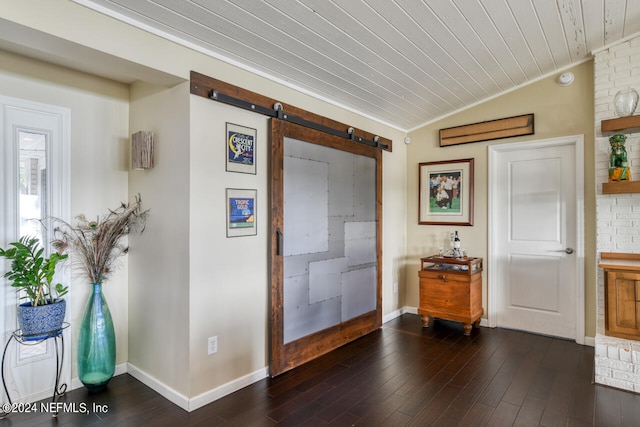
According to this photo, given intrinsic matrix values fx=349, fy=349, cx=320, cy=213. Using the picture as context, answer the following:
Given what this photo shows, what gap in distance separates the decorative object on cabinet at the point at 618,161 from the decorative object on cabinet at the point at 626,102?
0.68 ft

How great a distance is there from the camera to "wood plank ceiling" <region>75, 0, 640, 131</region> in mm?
2162

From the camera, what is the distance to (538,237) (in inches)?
153

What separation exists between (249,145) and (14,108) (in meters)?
1.60

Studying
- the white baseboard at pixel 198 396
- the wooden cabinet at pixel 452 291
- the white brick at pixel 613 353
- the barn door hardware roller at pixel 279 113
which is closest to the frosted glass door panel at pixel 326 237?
the barn door hardware roller at pixel 279 113

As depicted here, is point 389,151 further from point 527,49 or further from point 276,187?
point 276,187

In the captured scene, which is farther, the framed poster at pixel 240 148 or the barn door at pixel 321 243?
the barn door at pixel 321 243

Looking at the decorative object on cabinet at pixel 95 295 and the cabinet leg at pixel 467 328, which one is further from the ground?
the decorative object on cabinet at pixel 95 295

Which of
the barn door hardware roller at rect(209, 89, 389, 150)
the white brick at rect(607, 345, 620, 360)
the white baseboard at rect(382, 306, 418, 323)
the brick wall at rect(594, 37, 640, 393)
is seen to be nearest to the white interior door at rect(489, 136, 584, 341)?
the brick wall at rect(594, 37, 640, 393)

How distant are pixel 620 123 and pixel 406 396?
2989 millimetres

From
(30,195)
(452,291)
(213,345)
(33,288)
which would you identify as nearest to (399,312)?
(452,291)

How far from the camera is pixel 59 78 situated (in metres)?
2.61

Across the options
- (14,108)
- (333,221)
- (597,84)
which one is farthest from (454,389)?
(14,108)

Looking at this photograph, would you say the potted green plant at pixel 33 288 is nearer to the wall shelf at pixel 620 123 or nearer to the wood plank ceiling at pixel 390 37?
the wood plank ceiling at pixel 390 37

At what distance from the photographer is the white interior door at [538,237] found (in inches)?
145
